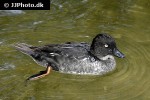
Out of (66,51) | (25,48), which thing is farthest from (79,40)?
(25,48)

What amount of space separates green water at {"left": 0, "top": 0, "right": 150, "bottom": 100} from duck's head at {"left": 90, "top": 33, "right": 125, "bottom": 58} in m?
0.54

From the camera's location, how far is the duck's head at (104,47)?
31.4 feet

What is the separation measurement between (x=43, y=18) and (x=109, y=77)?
3.51 meters

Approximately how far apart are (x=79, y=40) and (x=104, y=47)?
142cm

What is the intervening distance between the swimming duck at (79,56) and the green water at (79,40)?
0.17m

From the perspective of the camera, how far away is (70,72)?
9805 mm

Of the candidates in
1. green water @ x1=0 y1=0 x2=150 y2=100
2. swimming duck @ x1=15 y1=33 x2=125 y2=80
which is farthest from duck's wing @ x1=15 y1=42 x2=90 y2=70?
green water @ x1=0 y1=0 x2=150 y2=100

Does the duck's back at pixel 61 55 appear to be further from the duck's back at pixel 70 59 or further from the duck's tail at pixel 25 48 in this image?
the duck's tail at pixel 25 48

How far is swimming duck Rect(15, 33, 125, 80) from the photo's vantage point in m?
9.67

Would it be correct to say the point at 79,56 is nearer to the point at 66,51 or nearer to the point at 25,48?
the point at 66,51

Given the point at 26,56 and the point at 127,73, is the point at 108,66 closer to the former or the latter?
the point at 127,73

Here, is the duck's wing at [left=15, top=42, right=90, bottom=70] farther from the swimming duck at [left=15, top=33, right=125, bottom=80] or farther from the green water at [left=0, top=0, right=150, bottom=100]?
the green water at [left=0, top=0, right=150, bottom=100]

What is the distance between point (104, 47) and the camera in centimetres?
977

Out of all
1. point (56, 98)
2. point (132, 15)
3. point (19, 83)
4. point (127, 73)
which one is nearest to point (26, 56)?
point (19, 83)
